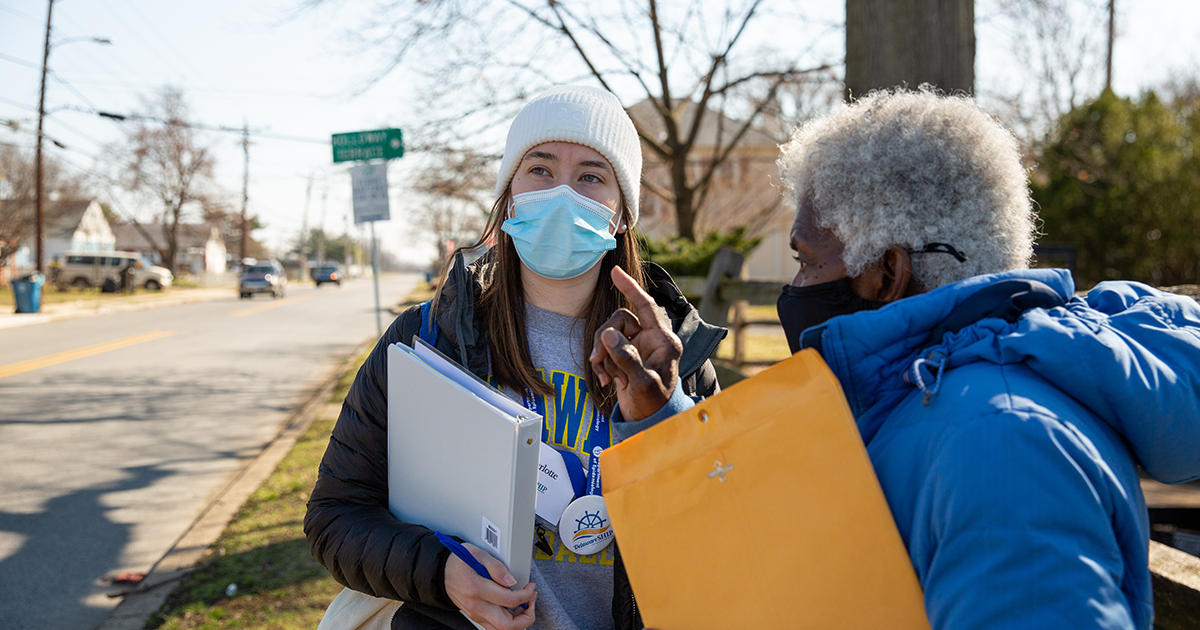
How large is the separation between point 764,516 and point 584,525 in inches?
27.1

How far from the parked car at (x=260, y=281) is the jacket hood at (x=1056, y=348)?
118 ft

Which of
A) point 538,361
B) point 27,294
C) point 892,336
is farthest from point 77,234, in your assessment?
point 892,336

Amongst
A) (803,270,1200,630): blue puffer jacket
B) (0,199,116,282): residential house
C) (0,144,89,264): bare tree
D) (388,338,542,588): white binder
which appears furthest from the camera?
(0,199,116,282): residential house

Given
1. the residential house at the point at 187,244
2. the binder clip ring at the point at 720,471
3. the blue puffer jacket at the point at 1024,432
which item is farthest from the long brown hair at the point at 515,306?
the residential house at the point at 187,244

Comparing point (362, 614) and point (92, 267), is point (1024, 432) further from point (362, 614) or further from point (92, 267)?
point (92, 267)

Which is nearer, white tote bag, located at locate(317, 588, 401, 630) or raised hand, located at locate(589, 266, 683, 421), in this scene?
raised hand, located at locate(589, 266, 683, 421)

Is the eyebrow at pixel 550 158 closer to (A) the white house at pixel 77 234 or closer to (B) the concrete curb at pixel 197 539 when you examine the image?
(B) the concrete curb at pixel 197 539

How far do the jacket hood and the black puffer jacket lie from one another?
→ 64 cm

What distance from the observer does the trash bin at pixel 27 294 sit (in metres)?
19.2

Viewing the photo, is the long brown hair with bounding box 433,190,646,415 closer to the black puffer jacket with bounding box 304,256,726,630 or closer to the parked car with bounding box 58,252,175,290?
the black puffer jacket with bounding box 304,256,726,630

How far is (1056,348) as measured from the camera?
0.91 meters

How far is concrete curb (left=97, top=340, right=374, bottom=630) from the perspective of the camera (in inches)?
140

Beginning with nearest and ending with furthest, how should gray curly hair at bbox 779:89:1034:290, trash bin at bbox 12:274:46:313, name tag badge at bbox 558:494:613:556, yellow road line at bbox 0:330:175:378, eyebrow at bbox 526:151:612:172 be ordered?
gray curly hair at bbox 779:89:1034:290 → name tag badge at bbox 558:494:613:556 → eyebrow at bbox 526:151:612:172 → yellow road line at bbox 0:330:175:378 → trash bin at bbox 12:274:46:313

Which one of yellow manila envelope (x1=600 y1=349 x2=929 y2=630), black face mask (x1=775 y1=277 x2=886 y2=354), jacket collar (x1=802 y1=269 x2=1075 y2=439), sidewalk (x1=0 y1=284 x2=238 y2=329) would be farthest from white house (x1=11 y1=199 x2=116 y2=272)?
jacket collar (x1=802 y1=269 x2=1075 y2=439)
